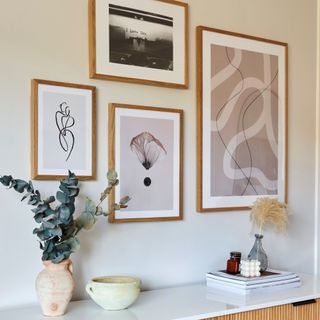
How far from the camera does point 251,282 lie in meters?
2.09

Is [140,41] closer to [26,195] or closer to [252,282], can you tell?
[26,195]

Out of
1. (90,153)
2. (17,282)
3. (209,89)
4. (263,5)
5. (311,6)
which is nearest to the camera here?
(17,282)

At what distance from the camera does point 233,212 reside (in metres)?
2.47

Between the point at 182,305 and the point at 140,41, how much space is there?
1.10m

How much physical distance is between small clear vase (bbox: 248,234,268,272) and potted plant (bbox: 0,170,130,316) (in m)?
0.89

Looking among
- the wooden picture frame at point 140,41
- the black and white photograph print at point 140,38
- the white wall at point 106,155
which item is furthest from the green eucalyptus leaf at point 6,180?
the black and white photograph print at point 140,38

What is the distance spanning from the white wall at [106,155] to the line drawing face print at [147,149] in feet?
0.46

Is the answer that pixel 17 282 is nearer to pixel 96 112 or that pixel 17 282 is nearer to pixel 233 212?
pixel 96 112

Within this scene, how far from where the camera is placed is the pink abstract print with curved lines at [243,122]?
7.90 feet

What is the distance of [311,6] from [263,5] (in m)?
0.39

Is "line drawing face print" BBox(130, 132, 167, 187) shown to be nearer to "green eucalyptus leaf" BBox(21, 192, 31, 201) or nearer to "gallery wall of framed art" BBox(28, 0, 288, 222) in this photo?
"gallery wall of framed art" BBox(28, 0, 288, 222)

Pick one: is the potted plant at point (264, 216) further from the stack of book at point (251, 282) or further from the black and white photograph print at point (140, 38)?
the black and white photograph print at point (140, 38)

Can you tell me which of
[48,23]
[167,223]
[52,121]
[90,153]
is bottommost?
[167,223]

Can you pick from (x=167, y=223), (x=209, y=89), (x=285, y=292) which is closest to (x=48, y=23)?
(x=209, y=89)
